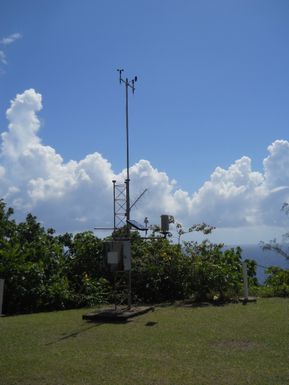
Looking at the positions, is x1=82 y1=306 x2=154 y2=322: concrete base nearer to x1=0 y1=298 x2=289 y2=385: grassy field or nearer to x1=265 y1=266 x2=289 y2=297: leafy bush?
x1=0 y1=298 x2=289 y2=385: grassy field

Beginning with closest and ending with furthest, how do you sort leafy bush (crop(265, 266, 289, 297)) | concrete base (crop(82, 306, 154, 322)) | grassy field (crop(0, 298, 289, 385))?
grassy field (crop(0, 298, 289, 385)) < concrete base (crop(82, 306, 154, 322)) < leafy bush (crop(265, 266, 289, 297))

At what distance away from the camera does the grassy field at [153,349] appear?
19.7 ft

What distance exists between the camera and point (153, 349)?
740cm

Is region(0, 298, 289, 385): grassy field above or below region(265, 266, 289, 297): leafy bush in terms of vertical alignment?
below

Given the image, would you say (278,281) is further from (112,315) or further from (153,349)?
(153,349)

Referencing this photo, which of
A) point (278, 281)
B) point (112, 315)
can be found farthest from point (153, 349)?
point (278, 281)

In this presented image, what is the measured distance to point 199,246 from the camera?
14562 mm

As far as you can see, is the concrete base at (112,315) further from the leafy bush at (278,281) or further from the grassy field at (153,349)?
the leafy bush at (278,281)

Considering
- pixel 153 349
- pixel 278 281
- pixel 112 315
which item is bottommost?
pixel 153 349

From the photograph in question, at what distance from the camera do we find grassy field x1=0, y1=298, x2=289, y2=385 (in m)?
6.00

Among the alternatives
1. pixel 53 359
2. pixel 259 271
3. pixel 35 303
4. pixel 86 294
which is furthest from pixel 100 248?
pixel 53 359

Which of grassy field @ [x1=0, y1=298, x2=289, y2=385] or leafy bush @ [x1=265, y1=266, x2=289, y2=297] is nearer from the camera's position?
grassy field @ [x1=0, y1=298, x2=289, y2=385]

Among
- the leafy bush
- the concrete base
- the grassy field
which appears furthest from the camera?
the leafy bush

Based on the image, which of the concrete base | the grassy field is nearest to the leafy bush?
the grassy field
